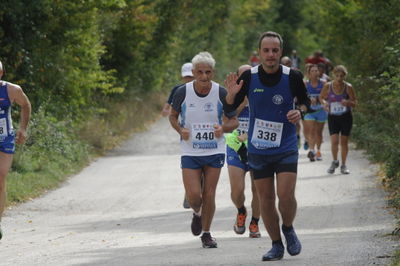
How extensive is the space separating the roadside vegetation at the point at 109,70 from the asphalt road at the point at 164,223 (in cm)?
57

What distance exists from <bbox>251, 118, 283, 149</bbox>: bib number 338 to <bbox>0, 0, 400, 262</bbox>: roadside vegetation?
2.01 m

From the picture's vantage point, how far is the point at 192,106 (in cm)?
1097

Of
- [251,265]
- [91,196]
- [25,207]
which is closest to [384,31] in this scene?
[91,196]

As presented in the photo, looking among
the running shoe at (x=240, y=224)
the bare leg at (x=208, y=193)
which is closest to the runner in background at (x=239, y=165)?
the running shoe at (x=240, y=224)

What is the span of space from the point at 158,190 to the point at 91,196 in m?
1.30

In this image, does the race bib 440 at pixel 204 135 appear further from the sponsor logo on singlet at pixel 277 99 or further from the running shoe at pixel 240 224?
the sponsor logo on singlet at pixel 277 99

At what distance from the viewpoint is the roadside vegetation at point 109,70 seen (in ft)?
55.7

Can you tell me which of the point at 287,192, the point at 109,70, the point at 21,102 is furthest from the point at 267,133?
the point at 109,70

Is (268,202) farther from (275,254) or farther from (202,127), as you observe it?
(202,127)

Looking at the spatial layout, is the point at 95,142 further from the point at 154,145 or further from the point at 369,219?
the point at 369,219

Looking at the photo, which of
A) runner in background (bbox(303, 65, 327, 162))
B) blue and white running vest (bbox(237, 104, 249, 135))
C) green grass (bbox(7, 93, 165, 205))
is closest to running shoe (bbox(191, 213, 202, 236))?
blue and white running vest (bbox(237, 104, 249, 135))

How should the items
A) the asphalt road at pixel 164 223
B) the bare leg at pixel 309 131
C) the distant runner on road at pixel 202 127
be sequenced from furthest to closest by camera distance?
the bare leg at pixel 309 131
the distant runner on road at pixel 202 127
the asphalt road at pixel 164 223

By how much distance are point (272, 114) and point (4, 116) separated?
3561 millimetres

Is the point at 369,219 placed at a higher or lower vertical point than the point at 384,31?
lower
